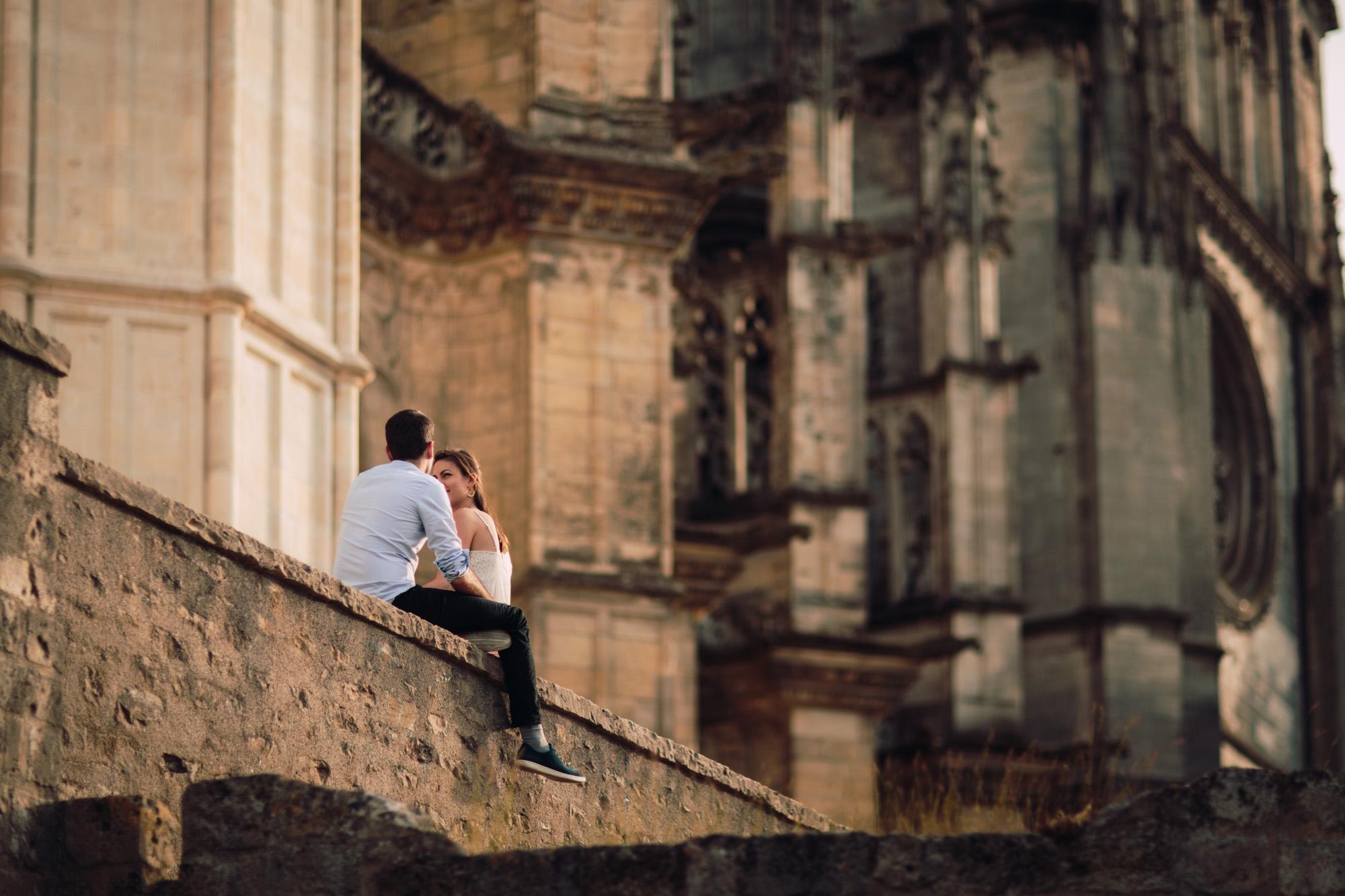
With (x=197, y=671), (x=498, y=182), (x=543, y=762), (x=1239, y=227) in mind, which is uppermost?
(x=1239, y=227)

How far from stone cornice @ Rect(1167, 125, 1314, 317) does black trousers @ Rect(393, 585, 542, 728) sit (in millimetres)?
29378

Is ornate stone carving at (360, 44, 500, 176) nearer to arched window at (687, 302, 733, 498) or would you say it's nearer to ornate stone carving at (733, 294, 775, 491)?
arched window at (687, 302, 733, 498)

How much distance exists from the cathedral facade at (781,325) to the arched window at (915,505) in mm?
43

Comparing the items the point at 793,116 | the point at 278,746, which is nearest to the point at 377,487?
the point at 278,746

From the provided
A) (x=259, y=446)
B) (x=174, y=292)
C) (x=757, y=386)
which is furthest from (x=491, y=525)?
(x=757, y=386)

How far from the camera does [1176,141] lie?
39312 mm

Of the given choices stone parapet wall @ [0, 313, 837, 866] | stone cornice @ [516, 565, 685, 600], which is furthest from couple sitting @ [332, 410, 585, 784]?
stone cornice @ [516, 565, 685, 600]

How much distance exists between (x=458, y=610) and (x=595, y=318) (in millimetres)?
10807

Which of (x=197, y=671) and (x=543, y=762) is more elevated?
(x=197, y=671)

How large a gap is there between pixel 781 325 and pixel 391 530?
64.3ft

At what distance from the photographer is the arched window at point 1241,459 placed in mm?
42188

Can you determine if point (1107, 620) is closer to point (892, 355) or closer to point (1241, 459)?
point (892, 355)

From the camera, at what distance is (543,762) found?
9.01m

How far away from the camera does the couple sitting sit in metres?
9.00
